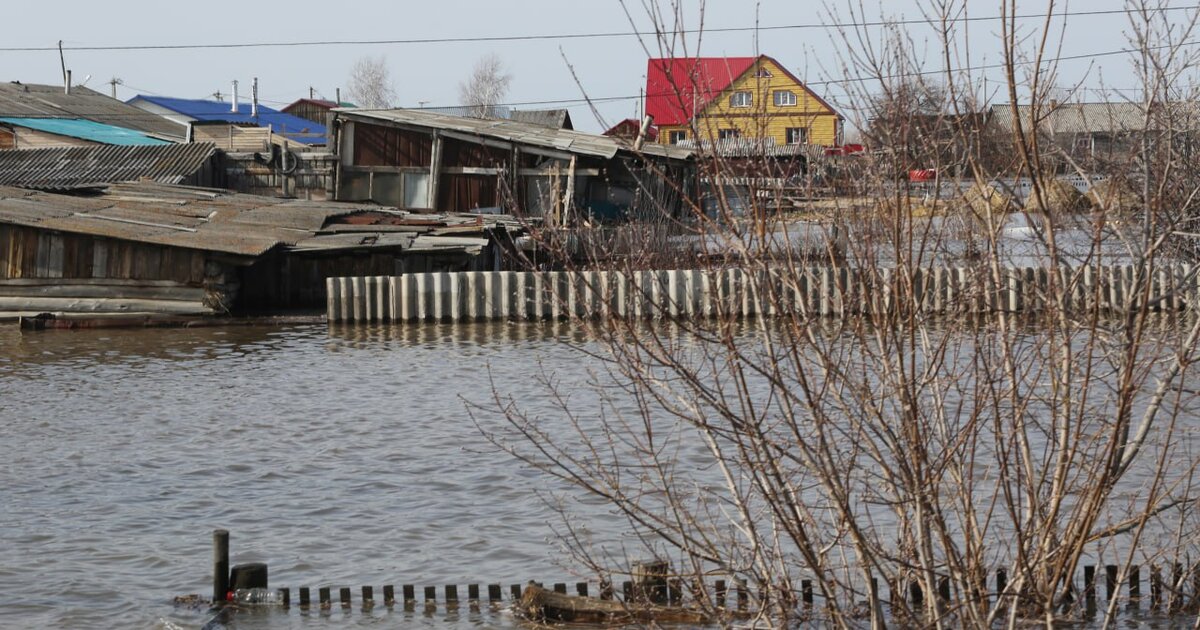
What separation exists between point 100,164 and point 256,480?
90.0ft

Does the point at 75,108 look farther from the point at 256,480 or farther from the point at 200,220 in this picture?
the point at 256,480

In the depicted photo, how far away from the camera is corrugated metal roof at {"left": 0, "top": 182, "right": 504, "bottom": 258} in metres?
24.7

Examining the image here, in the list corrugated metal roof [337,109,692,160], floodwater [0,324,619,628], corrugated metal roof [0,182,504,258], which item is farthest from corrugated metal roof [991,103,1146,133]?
corrugated metal roof [337,109,692,160]

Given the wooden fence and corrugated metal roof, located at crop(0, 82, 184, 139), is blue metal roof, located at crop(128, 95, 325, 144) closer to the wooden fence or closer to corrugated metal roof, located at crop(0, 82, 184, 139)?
corrugated metal roof, located at crop(0, 82, 184, 139)

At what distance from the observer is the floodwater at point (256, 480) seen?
9.49 meters

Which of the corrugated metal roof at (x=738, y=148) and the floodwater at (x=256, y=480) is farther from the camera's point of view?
the floodwater at (x=256, y=480)

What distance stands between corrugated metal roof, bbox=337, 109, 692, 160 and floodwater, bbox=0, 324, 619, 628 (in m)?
13.0

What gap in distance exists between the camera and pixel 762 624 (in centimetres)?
707

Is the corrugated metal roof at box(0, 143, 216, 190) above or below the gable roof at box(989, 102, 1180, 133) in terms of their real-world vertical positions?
above

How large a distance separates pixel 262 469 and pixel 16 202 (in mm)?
16454

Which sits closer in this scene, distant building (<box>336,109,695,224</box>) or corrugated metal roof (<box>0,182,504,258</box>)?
corrugated metal roof (<box>0,182,504,258</box>)

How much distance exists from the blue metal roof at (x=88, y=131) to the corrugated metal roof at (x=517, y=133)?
11.4 metres

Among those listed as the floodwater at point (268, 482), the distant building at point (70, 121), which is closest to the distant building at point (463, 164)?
the distant building at point (70, 121)

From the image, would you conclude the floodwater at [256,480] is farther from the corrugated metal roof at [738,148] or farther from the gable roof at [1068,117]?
the gable roof at [1068,117]
